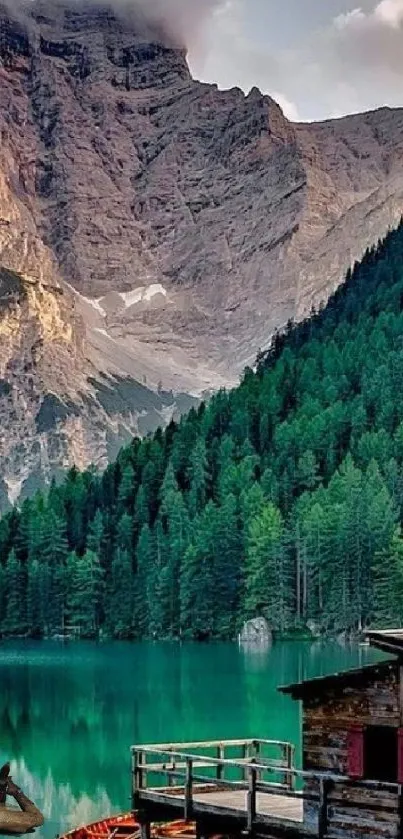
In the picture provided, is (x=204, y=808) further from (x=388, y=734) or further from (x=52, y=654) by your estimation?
(x=52, y=654)

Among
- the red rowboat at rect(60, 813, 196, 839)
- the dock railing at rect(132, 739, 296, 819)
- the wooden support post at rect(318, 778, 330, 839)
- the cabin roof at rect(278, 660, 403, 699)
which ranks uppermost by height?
the cabin roof at rect(278, 660, 403, 699)

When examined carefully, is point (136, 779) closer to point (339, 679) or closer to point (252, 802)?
point (252, 802)

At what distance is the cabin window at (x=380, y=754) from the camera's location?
40406mm

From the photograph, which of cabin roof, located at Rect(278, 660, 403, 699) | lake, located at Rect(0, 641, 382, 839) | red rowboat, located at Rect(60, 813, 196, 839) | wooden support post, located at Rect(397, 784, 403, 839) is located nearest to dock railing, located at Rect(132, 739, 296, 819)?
red rowboat, located at Rect(60, 813, 196, 839)

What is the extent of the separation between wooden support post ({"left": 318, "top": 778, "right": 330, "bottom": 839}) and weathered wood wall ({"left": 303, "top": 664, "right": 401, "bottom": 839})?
4.0 inches

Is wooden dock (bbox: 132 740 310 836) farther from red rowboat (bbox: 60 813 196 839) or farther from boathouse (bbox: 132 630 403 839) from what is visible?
red rowboat (bbox: 60 813 196 839)

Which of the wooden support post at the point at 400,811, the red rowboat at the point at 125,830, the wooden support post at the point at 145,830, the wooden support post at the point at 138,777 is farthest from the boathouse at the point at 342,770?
the red rowboat at the point at 125,830

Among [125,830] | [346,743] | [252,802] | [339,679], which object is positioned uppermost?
[339,679]

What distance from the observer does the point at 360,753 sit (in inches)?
1597

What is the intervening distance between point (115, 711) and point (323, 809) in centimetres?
7123

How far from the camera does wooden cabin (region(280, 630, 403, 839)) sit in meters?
39.7

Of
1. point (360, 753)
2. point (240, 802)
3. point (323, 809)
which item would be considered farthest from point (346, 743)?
point (240, 802)

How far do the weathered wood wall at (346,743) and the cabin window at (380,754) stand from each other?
0.28 meters

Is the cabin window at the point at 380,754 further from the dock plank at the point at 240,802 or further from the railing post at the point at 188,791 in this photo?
the railing post at the point at 188,791
